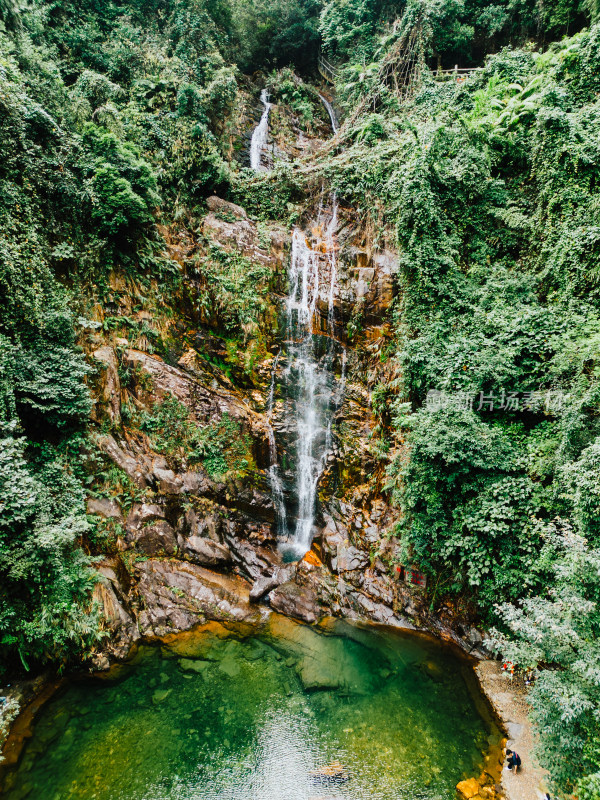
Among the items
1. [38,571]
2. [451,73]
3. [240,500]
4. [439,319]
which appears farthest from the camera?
[451,73]

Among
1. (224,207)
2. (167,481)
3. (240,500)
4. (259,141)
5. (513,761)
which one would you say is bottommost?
(513,761)

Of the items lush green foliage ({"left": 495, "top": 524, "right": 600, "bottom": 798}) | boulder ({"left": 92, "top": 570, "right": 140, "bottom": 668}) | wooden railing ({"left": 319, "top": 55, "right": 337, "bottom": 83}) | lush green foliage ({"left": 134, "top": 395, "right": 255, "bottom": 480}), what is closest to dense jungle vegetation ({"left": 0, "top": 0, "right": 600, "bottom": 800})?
lush green foliage ({"left": 495, "top": 524, "right": 600, "bottom": 798})

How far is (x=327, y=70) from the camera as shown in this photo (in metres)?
22.7

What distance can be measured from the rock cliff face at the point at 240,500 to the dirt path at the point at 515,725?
76 centimetres

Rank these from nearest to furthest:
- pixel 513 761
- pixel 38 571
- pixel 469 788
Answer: pixel 469 788 → pixel 513 761 → pixel 38 571

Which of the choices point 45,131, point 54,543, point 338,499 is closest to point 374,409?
point 338,499

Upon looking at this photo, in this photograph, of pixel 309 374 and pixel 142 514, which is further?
pixel 309 374

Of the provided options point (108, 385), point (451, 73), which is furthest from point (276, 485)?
point (451, 73)

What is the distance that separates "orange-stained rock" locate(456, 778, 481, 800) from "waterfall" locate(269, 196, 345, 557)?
678 cm

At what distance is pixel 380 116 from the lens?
1585 cm

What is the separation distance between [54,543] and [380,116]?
19.0 m

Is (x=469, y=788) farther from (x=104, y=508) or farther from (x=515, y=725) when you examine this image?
(x=104, y=508)

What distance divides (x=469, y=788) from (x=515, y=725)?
72.1 inches

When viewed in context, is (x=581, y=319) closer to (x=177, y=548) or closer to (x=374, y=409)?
(x=374, y=409)
